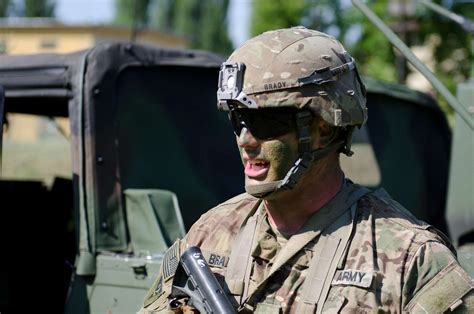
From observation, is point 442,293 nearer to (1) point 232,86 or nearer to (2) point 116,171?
(1) point 232,86

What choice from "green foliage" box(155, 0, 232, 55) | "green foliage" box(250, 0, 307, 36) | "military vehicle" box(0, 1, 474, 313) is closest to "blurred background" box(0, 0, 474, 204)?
"green foliage" box(250, 0, 307, 36)

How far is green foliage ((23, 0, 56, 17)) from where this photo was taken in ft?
69.5

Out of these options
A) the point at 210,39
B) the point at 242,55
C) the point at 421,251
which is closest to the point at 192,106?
the point at 242,55

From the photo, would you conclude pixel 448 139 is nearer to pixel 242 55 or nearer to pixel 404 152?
pixel 404 152

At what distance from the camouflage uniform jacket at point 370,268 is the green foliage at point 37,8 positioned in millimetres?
18177

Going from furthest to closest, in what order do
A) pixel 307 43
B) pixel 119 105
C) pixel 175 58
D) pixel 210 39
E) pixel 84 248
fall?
pixel 210 39, pixel 175 58, pixel 119 105, pixel 84 248, pixel 307 43

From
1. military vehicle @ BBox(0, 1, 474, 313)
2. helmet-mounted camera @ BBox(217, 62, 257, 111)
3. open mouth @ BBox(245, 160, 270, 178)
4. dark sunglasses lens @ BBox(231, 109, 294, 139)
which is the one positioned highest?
helmet-mounted camera @ BBox(217, 62, 257, 111)

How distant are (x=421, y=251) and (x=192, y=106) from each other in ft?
8.09

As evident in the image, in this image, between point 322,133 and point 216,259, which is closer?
point 322,133

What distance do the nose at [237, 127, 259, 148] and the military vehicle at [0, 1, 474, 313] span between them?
3.61 feet

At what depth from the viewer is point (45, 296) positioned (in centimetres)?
492

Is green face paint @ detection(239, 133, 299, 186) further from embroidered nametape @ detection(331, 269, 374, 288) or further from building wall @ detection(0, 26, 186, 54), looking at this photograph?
building wall @ detection(0, 26, 186, 54)

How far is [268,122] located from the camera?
2621mm

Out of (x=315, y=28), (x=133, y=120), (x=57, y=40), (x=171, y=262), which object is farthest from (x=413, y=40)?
(x=171, y=262)
